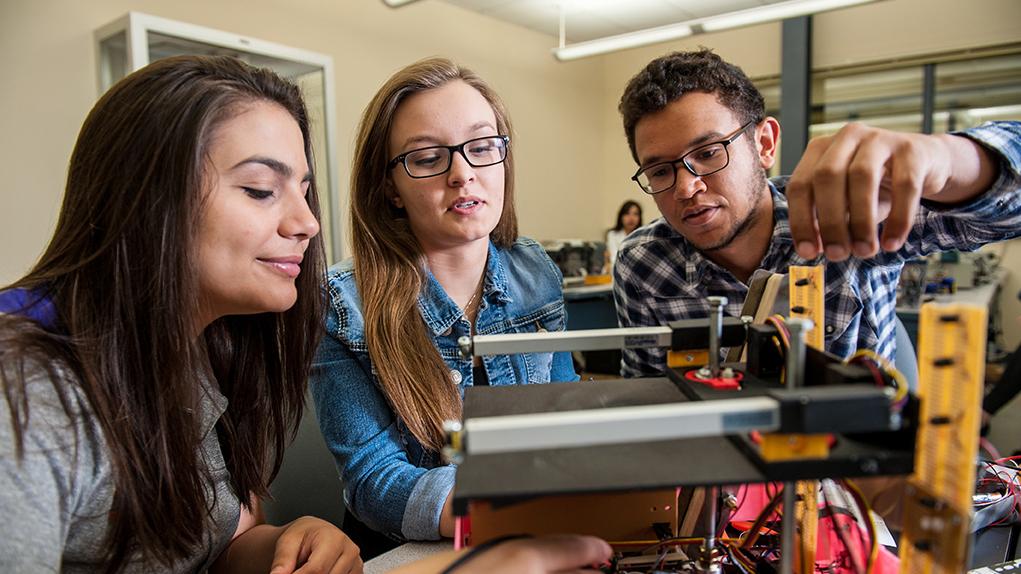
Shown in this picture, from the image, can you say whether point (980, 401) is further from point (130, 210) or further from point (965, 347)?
point (130, 210)

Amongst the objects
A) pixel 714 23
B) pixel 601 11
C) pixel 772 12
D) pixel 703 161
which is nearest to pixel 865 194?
pixel 703 161

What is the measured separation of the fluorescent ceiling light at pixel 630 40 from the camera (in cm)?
375

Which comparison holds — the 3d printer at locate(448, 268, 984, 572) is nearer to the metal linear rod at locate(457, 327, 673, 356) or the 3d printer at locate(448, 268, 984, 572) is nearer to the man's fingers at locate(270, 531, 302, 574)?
the metal linear rod at locate(457, 327, 673, 356)

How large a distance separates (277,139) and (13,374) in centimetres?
44

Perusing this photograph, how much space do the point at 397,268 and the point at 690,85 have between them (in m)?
0.73

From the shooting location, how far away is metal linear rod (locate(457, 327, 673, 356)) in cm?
70

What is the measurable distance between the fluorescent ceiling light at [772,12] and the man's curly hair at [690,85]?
240 centimetres

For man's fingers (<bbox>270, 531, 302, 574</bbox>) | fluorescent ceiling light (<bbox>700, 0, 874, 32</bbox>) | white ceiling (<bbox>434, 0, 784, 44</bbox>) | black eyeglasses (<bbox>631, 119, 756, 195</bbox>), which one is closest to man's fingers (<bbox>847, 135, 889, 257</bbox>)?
black eyeglasses (<bbox>631, 119, 756, 195</bbox>)

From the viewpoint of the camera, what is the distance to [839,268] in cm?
125

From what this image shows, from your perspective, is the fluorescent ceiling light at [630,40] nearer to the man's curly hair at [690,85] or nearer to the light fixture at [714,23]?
the light fixture at [714,23]

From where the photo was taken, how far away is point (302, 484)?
1271mm

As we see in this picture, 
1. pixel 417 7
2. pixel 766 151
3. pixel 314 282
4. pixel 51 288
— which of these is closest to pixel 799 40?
pixel 417 7

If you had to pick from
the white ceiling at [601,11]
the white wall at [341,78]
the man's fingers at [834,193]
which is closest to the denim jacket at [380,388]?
the man's fingers at [834,193]

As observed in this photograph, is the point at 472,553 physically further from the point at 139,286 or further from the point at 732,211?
the point at 732,211
